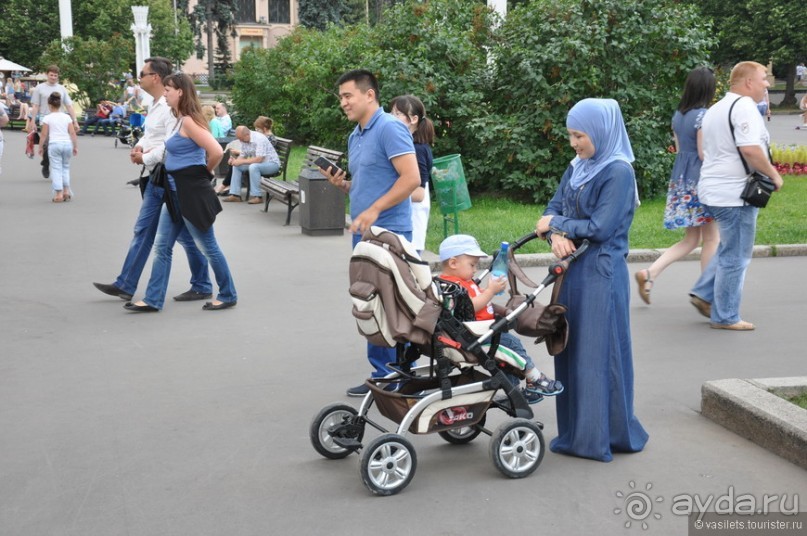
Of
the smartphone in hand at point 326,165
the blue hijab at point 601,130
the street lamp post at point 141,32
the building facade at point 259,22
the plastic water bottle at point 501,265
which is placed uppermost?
the building facade at point 259,22

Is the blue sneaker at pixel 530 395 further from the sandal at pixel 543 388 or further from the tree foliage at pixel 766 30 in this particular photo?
the tree foliage at pixel 766 30

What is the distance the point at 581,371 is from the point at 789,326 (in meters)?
3.83

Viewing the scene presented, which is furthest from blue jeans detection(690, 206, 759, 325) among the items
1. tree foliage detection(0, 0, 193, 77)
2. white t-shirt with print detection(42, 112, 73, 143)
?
tree foliage detection(0, 0, 193, 77)

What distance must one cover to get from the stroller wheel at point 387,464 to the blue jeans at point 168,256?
426 centimetres

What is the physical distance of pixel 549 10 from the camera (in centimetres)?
1469

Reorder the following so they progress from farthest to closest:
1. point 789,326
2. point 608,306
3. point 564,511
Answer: point 789,326
point 608,306
point 564,511

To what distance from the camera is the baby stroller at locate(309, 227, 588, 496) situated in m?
4.93

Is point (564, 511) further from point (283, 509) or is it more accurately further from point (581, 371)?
point (283, 509)

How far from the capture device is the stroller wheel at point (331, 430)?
17.4ft

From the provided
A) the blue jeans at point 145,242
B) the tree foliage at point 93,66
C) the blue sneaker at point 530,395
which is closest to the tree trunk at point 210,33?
the tree foliage at point 93,66

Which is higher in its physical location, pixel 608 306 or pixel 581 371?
pixel 608 306

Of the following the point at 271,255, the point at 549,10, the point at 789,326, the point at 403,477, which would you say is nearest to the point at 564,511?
the point at 403,477
